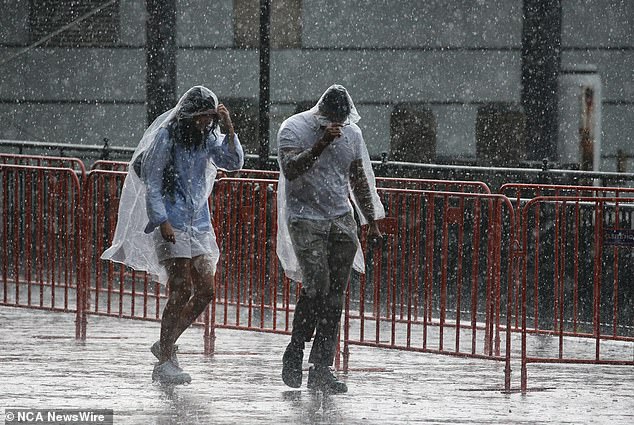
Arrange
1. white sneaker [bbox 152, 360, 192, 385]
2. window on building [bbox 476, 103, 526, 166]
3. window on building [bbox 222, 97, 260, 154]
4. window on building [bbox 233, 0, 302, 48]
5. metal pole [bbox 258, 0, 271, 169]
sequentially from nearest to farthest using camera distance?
white sneaker [bbox 152, 360, 192, 385]
metal pole [bbox 258, 0, 271, 169]
window on building [bbox 476, 103, 526, 166]
window on building [bbox 222, 97, 260, 154]
window on building [bbox 233, 0, 302, 48]

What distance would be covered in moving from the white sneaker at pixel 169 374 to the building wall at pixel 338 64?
13475 millimetres

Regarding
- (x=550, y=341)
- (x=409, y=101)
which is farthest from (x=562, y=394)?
(x=409, y=101)

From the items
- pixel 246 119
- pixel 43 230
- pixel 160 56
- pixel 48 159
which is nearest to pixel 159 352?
pixel 43 230

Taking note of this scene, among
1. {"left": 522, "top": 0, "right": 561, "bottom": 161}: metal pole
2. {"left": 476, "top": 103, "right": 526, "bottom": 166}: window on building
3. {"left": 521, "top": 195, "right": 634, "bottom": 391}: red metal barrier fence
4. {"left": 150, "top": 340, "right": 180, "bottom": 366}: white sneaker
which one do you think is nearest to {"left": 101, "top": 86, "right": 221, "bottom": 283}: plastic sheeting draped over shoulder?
{"left": 150, "top": 340, "right": 180, "bottom": 366}: white sneaker

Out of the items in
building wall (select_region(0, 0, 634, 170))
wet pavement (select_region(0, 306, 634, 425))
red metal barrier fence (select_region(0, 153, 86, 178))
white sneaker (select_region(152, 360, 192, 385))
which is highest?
building wall (select_region(0, 0, 634, 170))

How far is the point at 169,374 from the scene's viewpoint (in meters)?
10.0

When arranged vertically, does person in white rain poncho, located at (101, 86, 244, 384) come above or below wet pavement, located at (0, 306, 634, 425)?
above

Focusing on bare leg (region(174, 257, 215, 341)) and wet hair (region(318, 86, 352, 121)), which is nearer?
wet hair (region(318, 86, 352, 121))

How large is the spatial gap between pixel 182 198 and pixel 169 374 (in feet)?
3.65

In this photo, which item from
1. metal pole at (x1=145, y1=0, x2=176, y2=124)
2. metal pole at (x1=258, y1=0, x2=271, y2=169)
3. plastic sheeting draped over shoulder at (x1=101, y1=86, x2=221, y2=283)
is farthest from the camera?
metal pole at (x1=145, y1=0, x2=176, y2=124)

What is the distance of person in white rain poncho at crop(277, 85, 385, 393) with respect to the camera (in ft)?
32.4

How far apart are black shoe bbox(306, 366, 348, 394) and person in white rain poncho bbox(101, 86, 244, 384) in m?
0.81

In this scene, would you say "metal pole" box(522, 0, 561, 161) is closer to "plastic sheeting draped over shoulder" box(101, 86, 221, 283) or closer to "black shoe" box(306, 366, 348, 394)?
"plastic sheeting draped over shoulder" box(101, 86, 221, 283)

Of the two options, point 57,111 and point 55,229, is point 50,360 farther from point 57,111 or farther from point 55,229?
point 57,111
